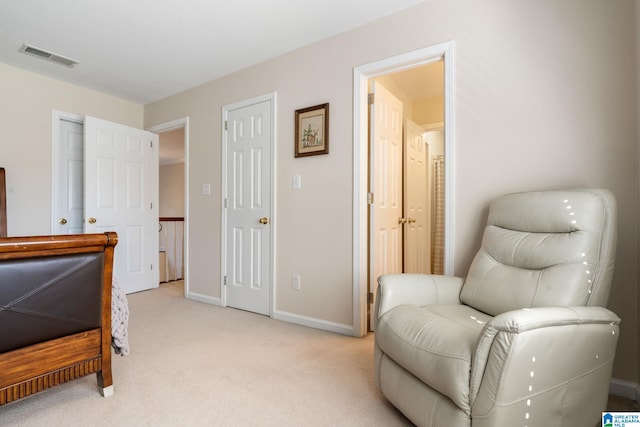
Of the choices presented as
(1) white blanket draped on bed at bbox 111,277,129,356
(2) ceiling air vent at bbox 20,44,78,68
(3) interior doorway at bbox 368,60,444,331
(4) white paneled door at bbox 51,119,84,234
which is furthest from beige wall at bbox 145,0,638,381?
(4) white paneled door at bbox 51,119,84,234

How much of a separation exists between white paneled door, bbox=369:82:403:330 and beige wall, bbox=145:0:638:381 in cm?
23

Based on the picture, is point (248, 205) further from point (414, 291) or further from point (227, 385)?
point (414, 291)

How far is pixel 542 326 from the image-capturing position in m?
1.05

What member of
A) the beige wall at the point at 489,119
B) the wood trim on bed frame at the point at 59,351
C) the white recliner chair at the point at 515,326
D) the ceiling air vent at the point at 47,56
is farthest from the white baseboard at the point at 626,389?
the ceiling air vent at the point at 47,56

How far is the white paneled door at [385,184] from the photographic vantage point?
2695 millimetres

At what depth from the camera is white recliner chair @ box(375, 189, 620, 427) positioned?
3.47 feet

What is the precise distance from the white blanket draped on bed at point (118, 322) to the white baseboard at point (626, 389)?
2477mm

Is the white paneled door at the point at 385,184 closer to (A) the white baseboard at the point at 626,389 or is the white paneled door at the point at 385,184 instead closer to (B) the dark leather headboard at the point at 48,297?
(A) the white baseboard at the point at 626,389

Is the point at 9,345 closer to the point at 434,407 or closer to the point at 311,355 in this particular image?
the point at 311,355

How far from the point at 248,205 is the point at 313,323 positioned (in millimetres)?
1260

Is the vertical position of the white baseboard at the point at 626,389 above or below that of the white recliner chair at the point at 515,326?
below

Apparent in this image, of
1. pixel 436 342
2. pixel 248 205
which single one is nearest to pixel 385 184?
pixel 248 205

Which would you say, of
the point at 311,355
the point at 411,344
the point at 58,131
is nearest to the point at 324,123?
the point at 311,355

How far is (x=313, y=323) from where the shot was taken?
2.77 meters
